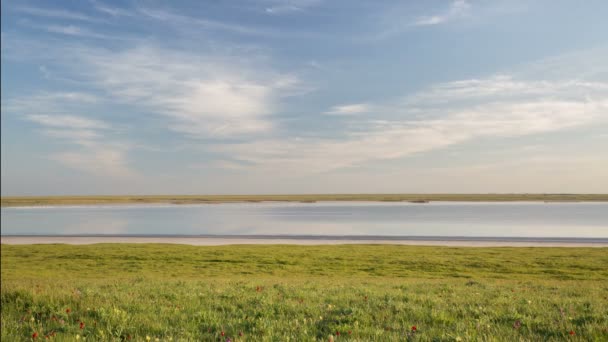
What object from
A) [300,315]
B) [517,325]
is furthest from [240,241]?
[517,325]

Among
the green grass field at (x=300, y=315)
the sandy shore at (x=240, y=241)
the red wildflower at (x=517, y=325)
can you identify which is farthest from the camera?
the sandy shore at (x=240, y=241)

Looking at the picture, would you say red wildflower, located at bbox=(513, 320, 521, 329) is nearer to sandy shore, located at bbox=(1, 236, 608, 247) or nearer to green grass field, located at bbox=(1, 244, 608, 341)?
green grass field, located at bbox=(1, 244, 608, 341)

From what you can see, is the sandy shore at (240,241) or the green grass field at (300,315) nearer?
the green grass field at (300,315)

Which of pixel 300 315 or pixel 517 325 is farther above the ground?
pixel 517 325

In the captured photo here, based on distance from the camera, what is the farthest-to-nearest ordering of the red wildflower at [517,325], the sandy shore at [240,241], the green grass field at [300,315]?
Result: 1. the sandy shore at [240,241]
2. the red wildflower at [517,325]
3. the green grass field at [300,315]

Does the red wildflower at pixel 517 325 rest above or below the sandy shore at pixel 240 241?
above

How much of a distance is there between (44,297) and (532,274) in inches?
994

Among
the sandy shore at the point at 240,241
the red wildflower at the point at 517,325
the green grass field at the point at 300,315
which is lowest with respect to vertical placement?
the sandy shore at the point at 240,241

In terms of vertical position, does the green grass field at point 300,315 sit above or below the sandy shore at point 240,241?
above

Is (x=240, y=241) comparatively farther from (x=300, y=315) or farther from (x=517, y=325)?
(x=517, y=325)

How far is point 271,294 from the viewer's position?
39.7ft

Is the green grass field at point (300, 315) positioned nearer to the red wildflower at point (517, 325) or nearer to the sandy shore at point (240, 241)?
the red wildflower at point (517, 325)

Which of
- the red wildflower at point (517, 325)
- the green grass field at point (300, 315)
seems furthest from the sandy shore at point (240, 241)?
the red wildflower at point (517, 325)

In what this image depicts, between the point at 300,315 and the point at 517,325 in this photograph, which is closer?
the point at 517,325
